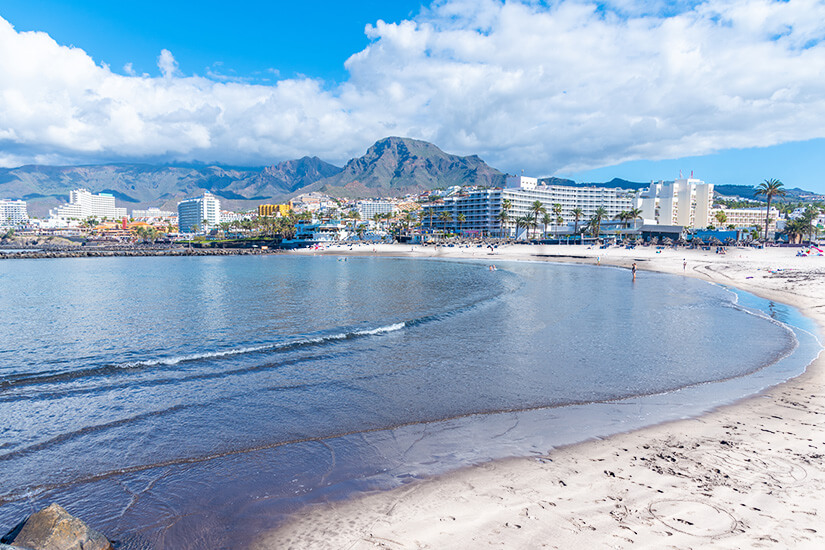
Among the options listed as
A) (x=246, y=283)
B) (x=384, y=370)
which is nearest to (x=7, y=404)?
(x=384, y=370)

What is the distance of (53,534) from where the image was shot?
5461 millimetres

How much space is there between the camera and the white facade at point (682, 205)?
158 metres

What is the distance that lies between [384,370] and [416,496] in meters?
7.90

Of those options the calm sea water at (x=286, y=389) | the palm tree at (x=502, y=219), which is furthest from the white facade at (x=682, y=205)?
the calm sea water at (x=286, y=389)

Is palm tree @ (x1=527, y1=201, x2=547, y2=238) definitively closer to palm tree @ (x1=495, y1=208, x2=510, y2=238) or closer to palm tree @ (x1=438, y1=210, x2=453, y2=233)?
palm tree @ (x1=495, y1=208, x2=510, y2=238)

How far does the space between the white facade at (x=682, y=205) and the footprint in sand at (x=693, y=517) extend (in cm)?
17383

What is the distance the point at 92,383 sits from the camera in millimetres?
13664

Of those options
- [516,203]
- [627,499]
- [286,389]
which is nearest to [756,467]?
[627,499]

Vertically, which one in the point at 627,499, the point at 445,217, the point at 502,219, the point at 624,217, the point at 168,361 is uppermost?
the point at 445,217

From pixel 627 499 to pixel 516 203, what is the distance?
16679cm

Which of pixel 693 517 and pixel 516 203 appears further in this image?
pixel 516 203

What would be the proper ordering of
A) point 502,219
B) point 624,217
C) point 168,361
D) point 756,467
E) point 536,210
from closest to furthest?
point 756,467 < point 168,361 < point 624,217 < point 536,210 < point 502,219

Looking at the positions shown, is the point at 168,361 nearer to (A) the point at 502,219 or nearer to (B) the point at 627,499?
(B) the point at 627,499

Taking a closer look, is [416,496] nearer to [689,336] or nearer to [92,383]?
[92,383]
